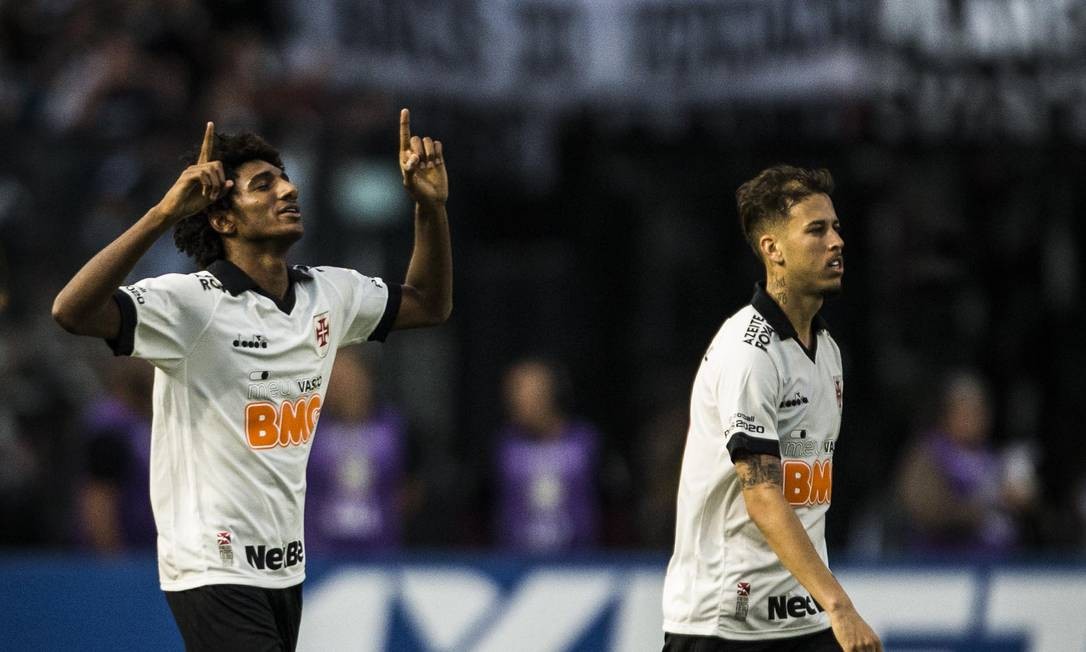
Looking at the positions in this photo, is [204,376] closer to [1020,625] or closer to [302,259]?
[1020,625]

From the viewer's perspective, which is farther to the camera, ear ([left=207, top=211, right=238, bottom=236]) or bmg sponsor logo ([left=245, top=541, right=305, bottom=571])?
ear ([left=207, top=211, right=238, bottom=236])

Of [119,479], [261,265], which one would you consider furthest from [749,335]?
[119,479]

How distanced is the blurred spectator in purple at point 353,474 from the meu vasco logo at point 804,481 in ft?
15.6

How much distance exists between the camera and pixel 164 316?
5.35 meters

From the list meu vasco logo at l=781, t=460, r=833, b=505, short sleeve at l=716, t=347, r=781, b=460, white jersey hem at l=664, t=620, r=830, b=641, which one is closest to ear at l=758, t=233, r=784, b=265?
short sleeve at l=716, t=347, r=781, b=460

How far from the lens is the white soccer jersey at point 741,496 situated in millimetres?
5539

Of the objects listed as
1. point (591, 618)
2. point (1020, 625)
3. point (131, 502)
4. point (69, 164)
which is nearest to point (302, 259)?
point (69, 164)

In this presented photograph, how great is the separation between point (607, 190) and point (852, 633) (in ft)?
27.4

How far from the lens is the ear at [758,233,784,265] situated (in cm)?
568

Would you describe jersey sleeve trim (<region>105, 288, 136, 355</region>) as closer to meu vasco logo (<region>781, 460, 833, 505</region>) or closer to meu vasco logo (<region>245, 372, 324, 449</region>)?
meu vasco logo (<region>245, 372, 324, 449</region>)

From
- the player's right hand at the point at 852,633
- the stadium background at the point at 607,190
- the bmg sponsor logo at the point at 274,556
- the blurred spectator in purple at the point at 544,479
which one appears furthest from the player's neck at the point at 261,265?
the stadium background at the point at 607,190

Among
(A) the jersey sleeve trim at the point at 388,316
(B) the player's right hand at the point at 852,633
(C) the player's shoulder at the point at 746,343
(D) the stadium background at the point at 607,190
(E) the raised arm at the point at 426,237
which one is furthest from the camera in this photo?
(D) the stadium background at the point at 607,190

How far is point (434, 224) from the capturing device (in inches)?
242

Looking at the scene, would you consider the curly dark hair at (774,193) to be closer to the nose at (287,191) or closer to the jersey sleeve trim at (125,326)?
the nose at (287,191)
